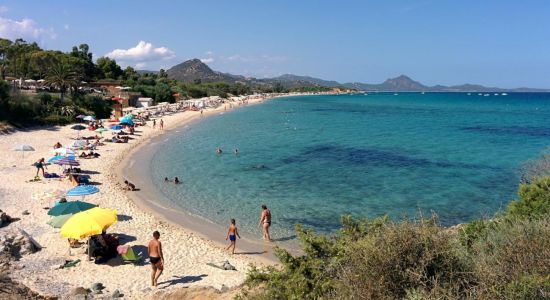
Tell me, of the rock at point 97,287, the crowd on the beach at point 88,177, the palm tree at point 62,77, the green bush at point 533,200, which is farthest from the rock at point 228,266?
the palm tree at point 62,77

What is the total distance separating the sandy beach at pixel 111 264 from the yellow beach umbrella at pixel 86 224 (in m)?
1.00

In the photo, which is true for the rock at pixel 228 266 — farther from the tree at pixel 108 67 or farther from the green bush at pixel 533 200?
the tree at pixel 108 67

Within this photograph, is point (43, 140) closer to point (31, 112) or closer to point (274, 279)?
point (31, 112)

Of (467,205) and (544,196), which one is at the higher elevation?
(544,196)

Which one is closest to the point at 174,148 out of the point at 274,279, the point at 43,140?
the point at 43,140

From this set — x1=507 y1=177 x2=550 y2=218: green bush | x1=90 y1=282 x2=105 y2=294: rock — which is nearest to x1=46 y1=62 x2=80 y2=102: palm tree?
x1=90 y1=282 x2=105 y2=294: rock

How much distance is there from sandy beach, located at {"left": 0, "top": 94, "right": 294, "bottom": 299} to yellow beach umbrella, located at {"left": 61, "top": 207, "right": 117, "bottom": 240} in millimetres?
1002

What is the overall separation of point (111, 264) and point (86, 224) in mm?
1406

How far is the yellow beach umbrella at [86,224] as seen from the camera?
37.3ft

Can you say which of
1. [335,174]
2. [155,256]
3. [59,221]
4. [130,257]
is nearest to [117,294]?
[155,256]

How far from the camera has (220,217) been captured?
17.7m

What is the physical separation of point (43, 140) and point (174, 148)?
10.0 meters

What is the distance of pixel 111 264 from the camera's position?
11.9 metres

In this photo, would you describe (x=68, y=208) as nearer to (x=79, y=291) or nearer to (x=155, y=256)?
(x=79, y=291)
